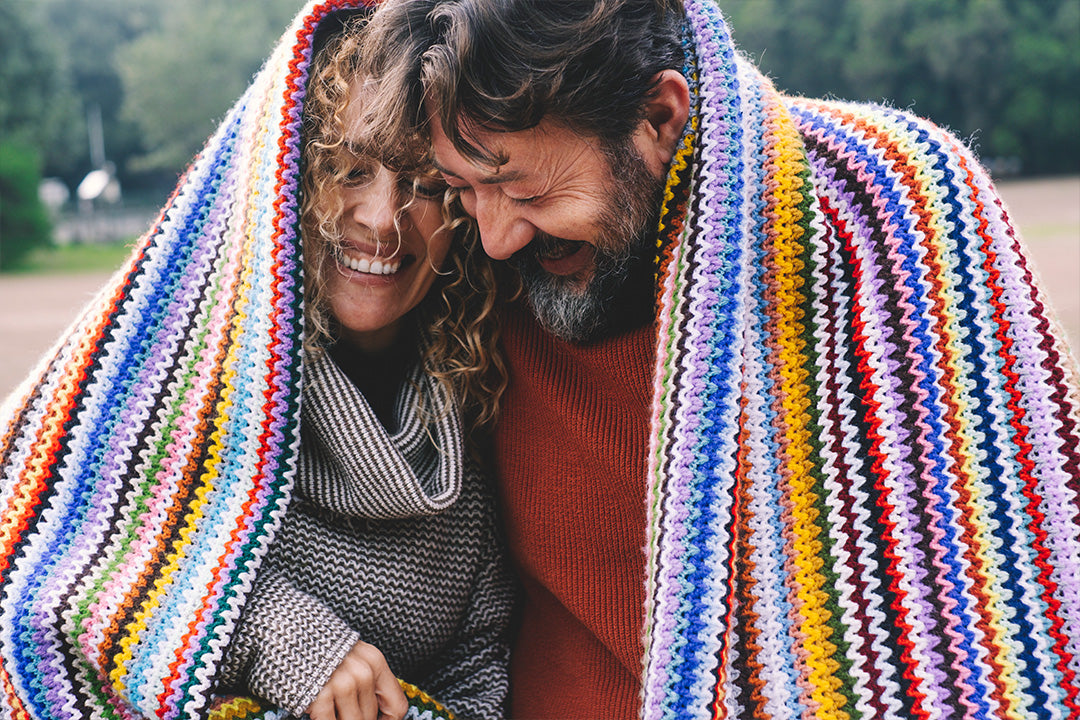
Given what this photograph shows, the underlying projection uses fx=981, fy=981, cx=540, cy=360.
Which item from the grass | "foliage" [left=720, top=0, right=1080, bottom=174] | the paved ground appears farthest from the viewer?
"foliage" [left=720, top=0, right=1080, bottom=174]

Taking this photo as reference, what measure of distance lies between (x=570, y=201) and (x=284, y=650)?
2.83 ft

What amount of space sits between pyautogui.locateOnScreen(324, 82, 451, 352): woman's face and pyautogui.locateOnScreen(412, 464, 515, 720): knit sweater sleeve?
0.39m

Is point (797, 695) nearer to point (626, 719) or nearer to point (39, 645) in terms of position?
point (626, 719)

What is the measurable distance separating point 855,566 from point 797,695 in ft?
0.70

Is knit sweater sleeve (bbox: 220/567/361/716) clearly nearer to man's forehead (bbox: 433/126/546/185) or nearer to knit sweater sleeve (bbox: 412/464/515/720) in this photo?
knit sweater sleeve (bbox: 412/464/515/720)

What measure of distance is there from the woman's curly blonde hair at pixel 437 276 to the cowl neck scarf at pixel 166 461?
6 cm

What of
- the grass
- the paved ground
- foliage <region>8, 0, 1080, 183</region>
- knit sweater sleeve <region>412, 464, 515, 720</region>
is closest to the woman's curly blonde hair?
knit sweater sleeve <region>412, 464, 515, 720</region>

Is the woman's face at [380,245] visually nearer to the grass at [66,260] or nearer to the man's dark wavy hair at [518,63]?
the man's dark wavy hair at [518,63]

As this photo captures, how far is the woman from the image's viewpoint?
1.56m

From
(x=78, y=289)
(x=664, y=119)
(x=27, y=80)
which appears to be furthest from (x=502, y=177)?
(x=27, y=80)

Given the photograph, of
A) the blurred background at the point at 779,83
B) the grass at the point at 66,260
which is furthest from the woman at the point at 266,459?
the blurred background at the point at 779,83

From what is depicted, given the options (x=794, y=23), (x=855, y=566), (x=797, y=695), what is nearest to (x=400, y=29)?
(x=855, y=566)

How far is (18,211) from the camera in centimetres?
1798

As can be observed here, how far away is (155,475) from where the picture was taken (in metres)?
1.65
